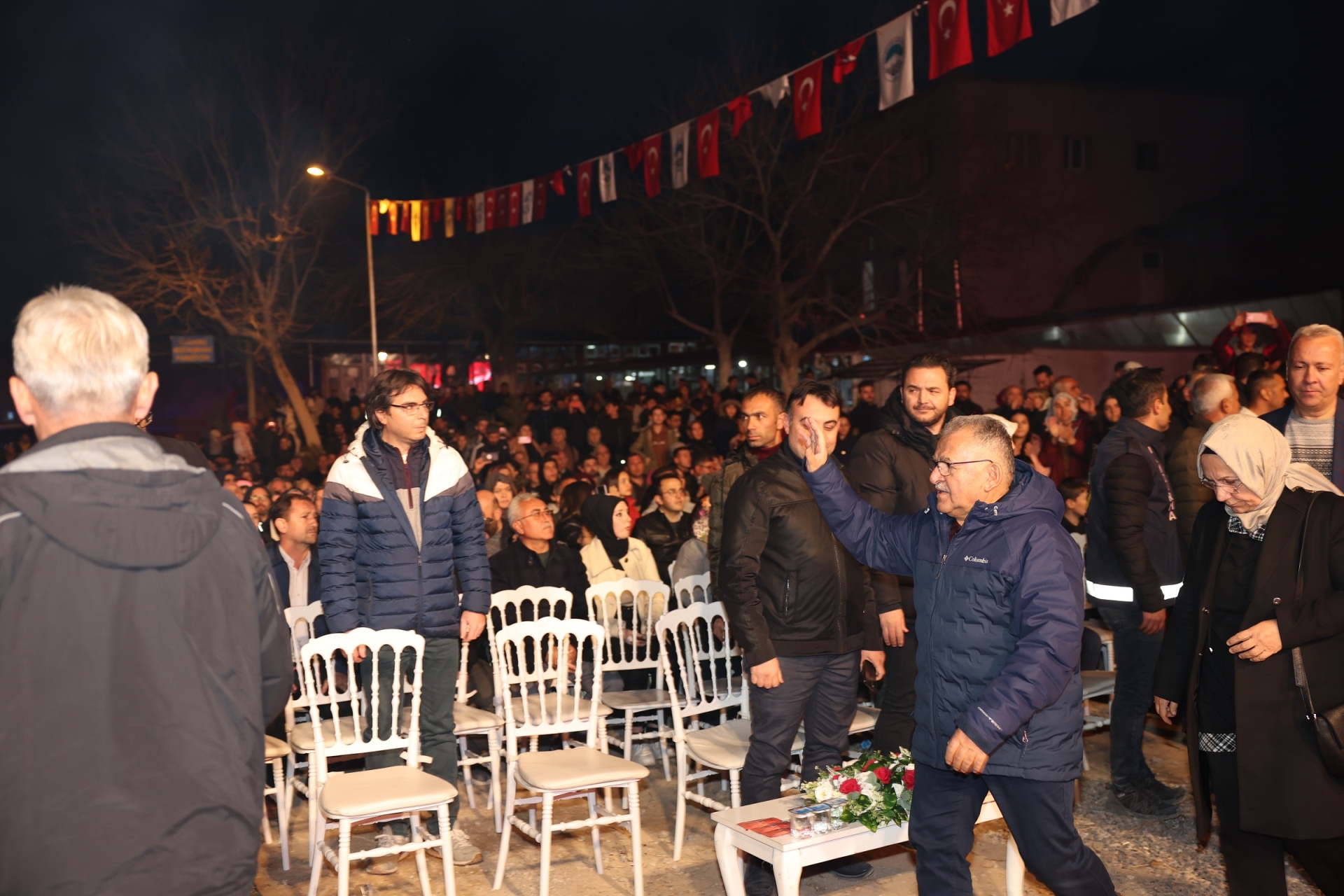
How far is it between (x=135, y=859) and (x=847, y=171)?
2040cm

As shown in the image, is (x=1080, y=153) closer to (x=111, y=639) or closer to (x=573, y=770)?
(x=573, y=770)

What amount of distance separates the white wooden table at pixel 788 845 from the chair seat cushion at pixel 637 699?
1.39 m

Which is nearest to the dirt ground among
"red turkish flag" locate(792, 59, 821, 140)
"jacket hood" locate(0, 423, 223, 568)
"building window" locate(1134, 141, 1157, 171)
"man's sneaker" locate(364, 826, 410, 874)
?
"man's sneaker" locate(364, 826, 410, 874)

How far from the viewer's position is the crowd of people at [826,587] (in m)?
1.77

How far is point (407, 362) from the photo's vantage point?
121 feet

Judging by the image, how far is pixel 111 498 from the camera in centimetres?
173

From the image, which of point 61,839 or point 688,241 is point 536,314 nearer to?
point 688,241

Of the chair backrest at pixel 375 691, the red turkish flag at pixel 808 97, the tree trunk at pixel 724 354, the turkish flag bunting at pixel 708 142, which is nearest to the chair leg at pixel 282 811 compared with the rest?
the chair backrest at pixel 375 691

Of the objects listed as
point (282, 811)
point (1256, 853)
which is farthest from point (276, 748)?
point (1256, 853)

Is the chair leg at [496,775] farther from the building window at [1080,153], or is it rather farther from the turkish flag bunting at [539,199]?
the building window at [1080,153]

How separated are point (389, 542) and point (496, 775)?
1.32 m

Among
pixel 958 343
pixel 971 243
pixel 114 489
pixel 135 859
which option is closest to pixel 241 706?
pixel 135 859

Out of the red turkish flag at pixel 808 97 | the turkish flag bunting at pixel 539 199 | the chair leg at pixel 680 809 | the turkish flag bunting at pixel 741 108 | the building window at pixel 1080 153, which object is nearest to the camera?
the chair leg at pixel 680 809

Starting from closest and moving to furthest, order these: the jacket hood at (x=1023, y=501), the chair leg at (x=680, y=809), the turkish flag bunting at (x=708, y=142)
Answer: the jacket hood at (x=1023, y=501), the chair leg at (x=680, y=809), the turkish flag bunting at (x=708, y=142)
